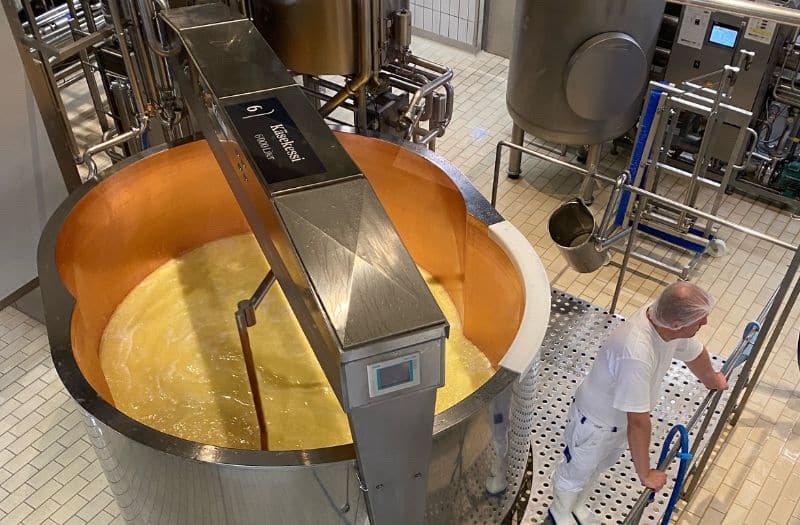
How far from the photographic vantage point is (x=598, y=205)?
3.96m

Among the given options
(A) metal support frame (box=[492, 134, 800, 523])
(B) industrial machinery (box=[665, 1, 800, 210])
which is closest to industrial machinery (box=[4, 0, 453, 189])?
(A) metal support frame (box=[492, 134, 800, 523])

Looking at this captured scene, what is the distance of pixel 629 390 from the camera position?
6.38ft

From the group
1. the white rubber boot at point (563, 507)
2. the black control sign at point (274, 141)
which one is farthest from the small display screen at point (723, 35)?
the black control sign at point (274, 141)

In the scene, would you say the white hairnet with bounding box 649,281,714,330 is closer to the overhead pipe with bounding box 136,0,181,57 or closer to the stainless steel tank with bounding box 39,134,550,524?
the stainless steel tank with bounding box 39,134,550,524

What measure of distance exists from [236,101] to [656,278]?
2.53 m

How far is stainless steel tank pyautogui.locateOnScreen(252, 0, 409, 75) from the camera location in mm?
2406

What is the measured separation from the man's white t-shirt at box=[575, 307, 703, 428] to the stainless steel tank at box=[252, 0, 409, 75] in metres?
1.24

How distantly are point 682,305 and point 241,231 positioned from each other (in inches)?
59.5

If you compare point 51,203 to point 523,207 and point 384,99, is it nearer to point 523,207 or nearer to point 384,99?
point 384,99

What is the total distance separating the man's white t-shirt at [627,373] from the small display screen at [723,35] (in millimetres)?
2025

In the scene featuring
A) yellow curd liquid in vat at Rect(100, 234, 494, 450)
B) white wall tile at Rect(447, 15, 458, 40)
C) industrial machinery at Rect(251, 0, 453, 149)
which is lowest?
white wall tile at Rect(447, 15, 458, 40)

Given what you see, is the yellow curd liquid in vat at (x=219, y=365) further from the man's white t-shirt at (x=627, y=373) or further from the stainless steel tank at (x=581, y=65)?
the stainless steel tank at (x=581, y=65)

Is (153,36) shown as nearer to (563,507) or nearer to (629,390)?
(629,390)

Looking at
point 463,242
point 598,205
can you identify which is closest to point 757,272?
point 598,205
